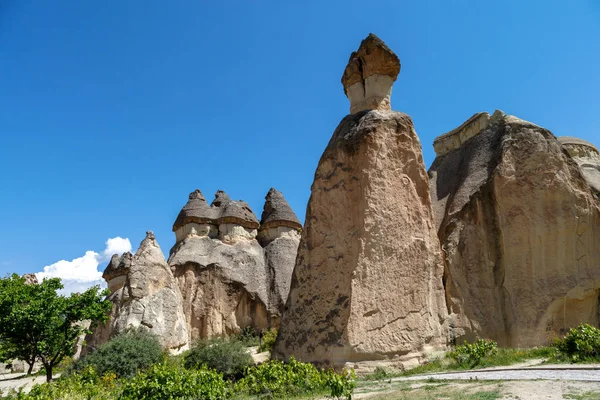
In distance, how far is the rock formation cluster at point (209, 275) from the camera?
1688 cm

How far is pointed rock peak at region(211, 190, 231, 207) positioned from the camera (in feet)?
93.0

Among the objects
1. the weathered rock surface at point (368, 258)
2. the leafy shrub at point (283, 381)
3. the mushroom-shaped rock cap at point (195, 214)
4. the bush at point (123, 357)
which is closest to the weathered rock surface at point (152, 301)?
the bush at point (123, 357)

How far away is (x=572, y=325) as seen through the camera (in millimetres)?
13344

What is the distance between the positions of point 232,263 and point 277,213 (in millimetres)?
4359

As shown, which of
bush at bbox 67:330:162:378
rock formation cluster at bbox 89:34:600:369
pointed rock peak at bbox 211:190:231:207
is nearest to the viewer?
rock formation cluster at bbox 89:34:600:369

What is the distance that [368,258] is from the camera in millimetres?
10859

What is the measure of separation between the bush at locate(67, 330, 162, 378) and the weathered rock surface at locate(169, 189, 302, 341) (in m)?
9.14

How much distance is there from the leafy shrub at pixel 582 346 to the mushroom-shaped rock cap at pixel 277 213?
18132 mm

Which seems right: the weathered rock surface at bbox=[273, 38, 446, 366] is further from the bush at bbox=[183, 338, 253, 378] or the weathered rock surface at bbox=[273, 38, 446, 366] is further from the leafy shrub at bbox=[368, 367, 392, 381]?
the bush at bbox=[183, 338, 253, 378]

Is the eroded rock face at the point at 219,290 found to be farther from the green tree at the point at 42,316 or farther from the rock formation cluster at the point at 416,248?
the green tree at the point at 42,316

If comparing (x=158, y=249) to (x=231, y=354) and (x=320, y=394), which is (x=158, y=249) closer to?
(x=231, y=354)

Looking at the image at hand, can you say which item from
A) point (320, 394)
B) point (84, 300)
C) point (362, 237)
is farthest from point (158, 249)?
point (320, 394)

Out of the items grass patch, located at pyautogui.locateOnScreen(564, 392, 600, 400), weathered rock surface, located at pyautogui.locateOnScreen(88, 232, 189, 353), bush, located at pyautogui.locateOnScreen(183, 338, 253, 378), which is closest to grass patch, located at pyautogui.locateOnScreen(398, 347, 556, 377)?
grass patch, located at pyautogui.locateOnScreen(564, 392, 600, 400)

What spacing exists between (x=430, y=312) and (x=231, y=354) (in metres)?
5.26
